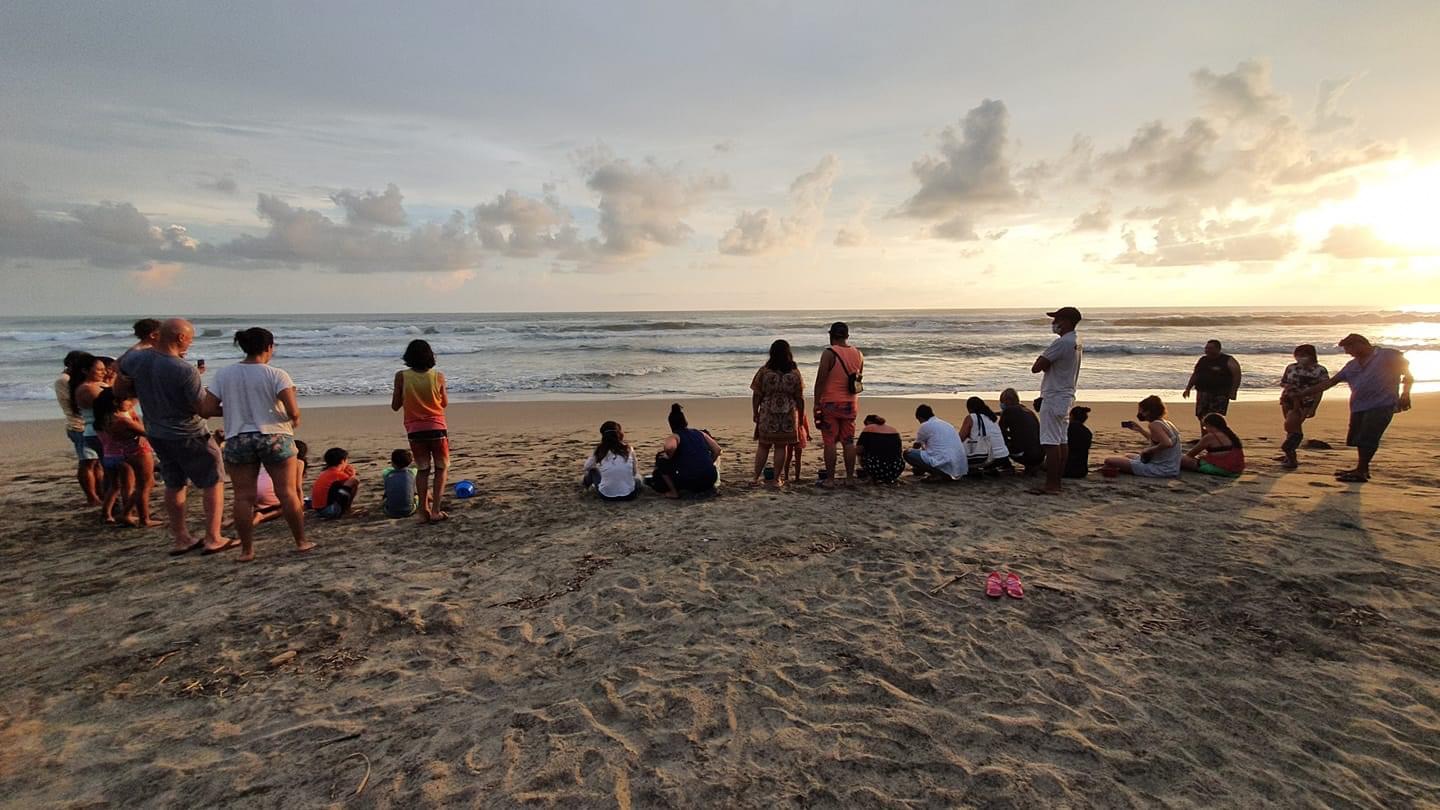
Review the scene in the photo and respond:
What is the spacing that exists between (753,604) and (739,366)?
59.5 ft

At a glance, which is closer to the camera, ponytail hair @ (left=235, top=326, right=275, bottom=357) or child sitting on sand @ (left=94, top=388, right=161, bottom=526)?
ponytail hair @ (left=235, top=326, right=275, bottom=357)

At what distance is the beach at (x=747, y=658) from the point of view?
2.55 meters

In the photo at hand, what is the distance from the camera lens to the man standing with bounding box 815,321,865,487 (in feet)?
21.2

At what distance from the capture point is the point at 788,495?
641cm

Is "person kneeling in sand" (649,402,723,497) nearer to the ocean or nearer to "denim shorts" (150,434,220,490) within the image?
"denim shorts" (150,434,220,490)

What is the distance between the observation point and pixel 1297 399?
723 cm

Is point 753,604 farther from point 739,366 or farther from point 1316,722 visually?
point 739,366

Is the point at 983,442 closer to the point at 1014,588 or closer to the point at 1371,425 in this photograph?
the point at 1014,588

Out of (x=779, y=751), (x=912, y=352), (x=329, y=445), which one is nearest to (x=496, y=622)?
(x=779, y=751)

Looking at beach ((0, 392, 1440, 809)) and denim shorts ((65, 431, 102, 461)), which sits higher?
denim shorts ((65, 431, 102, 461))

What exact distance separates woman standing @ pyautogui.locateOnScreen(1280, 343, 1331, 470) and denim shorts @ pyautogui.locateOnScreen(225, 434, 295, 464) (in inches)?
394

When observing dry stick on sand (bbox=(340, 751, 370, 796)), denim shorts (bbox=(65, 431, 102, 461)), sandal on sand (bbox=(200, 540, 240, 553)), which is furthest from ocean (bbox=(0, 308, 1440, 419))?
dry stick on sand (bbox=(340, 751, 370, 796))

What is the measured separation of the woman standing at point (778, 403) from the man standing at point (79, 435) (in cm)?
609

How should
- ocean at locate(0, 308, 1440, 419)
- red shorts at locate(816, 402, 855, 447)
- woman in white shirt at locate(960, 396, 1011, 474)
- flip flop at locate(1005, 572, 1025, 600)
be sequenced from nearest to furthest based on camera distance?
flip flop at locate(1005, 572, 1025, 600), red shorts at locate(816, 402, 855, 447), woman in white shirt at locate(960, 396, 1011, 474), ocean at locate(0, 308, 1440, 419)
